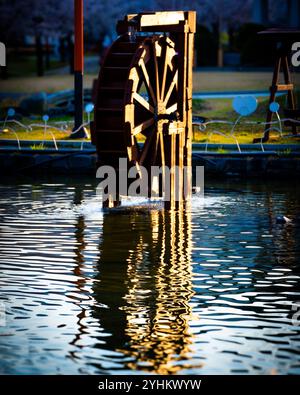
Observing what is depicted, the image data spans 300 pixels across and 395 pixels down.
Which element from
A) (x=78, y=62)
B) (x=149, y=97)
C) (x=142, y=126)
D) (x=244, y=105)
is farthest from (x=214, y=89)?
(x=142, y=126)

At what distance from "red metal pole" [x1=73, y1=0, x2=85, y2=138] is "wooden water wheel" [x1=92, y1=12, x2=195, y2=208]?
6.27m

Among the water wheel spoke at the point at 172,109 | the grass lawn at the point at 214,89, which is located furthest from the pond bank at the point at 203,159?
the water wheel spoke at the point at 172,109

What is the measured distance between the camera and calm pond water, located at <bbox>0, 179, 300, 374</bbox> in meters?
12.0

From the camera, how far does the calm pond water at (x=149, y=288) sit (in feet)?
39.4

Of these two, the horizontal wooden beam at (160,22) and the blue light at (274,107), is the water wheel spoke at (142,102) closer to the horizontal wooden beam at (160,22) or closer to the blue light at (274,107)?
the horizontal wooden beam at (160,22)

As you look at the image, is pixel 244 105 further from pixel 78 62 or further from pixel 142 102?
pixel 142 102

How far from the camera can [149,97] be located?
22594 millimetres

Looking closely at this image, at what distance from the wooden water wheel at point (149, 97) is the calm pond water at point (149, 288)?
102cm

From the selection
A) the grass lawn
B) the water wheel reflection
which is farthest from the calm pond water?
the grass lawn

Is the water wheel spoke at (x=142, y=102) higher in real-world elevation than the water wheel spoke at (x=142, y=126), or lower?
higher

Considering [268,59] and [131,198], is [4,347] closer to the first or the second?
[131,198]

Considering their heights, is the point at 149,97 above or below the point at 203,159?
above

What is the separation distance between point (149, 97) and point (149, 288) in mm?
7999

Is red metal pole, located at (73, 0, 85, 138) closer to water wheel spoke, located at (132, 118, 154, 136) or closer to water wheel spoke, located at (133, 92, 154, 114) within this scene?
water wheel spoke, located at (133, 92, 154, 114)
